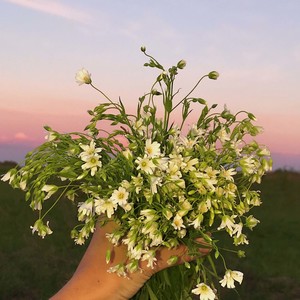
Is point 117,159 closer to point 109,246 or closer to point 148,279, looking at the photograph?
point 109,246

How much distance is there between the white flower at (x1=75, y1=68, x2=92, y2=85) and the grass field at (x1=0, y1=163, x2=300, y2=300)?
18.7ft

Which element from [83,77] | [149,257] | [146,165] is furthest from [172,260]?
[83,77]

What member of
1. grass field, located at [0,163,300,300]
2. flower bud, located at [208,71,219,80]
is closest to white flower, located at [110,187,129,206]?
flower bud, located at [208,71,219,80]

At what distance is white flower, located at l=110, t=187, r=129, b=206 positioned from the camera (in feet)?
8.94

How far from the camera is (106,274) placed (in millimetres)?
3094

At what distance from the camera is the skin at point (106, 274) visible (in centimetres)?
303

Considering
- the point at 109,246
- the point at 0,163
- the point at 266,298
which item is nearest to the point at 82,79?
the point at 109,246

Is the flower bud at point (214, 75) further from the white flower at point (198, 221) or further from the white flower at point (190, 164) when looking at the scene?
the white flower at point (198, 221)

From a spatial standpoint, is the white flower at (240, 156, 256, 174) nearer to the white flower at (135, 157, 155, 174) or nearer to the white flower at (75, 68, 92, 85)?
the white flower at (135, 157, 155, 174)

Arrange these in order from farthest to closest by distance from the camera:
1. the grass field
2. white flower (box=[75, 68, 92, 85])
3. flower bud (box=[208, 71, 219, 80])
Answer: the grass field < flower bud (box=[208, 71, 219, 80]) < white flower (box=[75, 68, 92, 85])

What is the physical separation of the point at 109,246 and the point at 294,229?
10.1 m

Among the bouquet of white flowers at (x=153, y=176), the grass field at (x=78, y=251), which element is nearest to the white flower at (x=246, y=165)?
the bouquet of white flowers at (x=153, y=176)

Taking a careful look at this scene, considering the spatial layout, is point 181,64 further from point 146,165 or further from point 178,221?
point 178,221

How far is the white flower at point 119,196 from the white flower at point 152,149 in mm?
193
